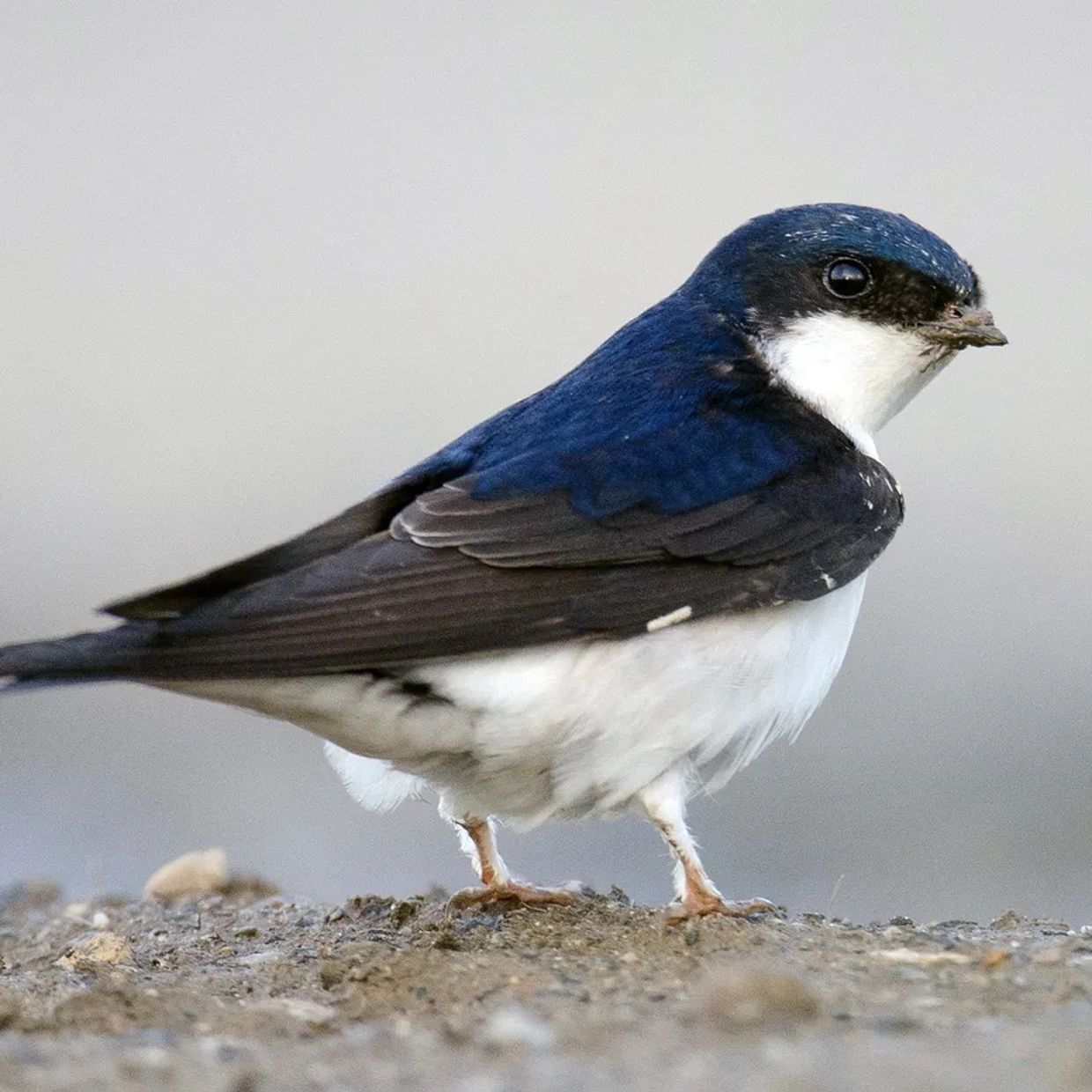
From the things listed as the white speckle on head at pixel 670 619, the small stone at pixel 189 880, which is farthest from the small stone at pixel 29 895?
the white speckle on head at pixel 670 619

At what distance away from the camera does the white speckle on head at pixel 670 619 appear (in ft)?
15.0

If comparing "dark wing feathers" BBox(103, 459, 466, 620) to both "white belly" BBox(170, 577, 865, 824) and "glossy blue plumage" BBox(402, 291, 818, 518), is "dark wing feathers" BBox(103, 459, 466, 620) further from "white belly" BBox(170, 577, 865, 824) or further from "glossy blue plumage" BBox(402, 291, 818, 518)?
"white belly" BBox(170, 577, 865, 824)

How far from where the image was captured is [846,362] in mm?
5285

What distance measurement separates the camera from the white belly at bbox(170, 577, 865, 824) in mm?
4516

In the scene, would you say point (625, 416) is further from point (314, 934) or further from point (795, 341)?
point (314, 934)

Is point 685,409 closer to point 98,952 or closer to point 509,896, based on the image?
point 509,896

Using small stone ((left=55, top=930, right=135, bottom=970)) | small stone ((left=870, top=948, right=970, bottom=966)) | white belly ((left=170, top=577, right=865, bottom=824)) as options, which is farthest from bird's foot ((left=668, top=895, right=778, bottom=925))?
small stone ((left=55, top=930, right=135, bottom=970))

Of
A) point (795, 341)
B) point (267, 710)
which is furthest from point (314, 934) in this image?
point (795, 341)

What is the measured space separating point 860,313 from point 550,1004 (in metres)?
2.17

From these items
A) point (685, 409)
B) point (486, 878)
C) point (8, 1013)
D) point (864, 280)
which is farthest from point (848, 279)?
point (8, 1013)

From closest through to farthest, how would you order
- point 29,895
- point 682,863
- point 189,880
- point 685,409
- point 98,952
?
point 98,952
point 682,863
point 685,409
point 189,880
point 29,895

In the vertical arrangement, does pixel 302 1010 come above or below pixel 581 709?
below

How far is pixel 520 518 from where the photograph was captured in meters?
4.63

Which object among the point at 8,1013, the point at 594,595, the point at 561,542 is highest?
the point at 561,542
